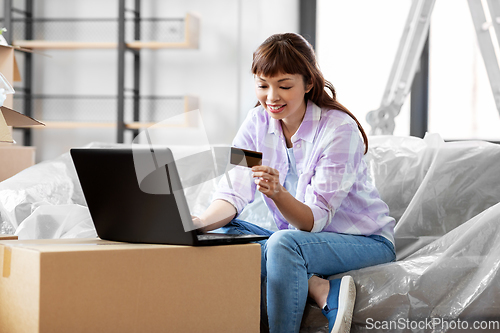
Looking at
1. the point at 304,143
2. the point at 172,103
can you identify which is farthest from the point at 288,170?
the point at 172,103

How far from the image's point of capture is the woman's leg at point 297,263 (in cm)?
101

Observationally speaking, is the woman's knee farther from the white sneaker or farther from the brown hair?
the brown hair

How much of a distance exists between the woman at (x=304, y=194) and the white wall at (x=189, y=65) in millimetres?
1564

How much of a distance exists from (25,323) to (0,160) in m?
1.26

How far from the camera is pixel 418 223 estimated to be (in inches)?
56.1

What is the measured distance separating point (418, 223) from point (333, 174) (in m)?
0.44

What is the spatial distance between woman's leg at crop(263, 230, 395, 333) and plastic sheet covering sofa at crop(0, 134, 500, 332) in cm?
5

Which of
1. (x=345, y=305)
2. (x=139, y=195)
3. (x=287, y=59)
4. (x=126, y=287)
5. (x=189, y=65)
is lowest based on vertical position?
(x=345, y=305)

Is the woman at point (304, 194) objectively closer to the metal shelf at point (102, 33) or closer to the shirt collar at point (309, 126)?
the shirt collar at point (309, 126)

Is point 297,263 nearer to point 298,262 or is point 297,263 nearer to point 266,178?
point 298,262

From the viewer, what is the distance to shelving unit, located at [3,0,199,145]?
2.73m

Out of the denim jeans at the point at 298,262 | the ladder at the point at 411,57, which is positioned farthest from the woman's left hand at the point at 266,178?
the ladder at the point at 411,57

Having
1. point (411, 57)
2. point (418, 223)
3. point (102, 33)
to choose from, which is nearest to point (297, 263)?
point (418, 223)

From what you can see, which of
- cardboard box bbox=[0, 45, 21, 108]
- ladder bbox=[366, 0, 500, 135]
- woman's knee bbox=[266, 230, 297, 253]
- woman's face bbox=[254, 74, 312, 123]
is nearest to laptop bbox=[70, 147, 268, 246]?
woman's knee bbox=[266, 230, 297, 253]
